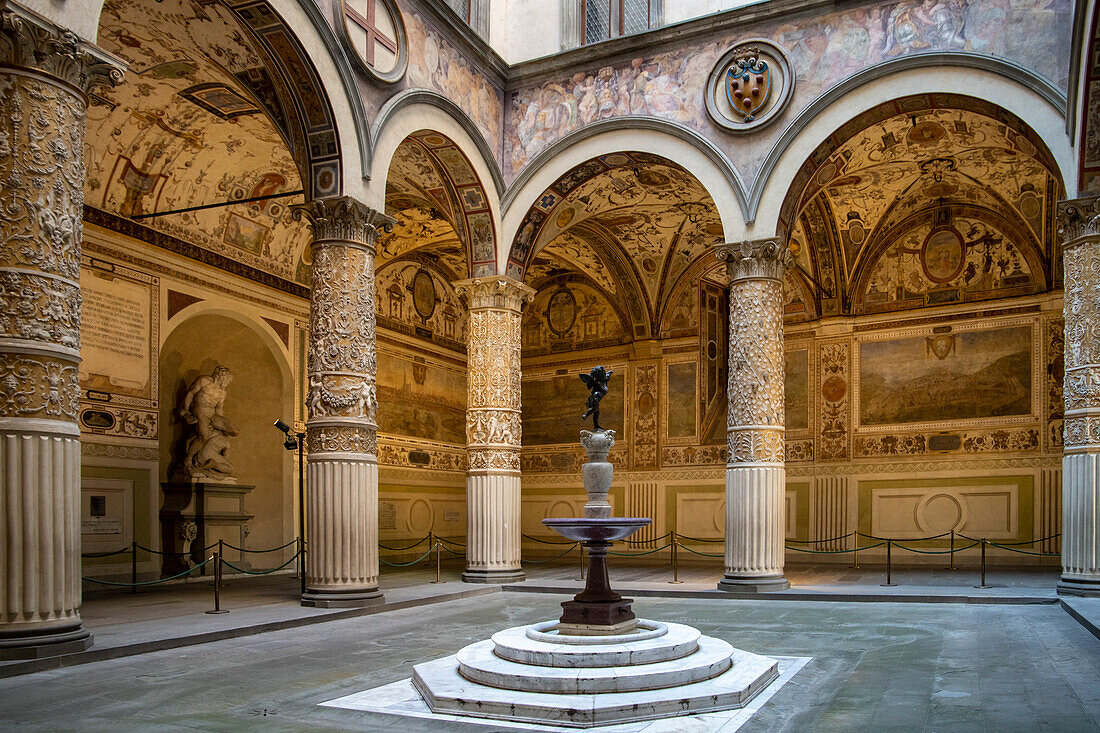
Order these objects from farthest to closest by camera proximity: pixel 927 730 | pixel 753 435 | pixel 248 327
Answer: pixel 248 327 → pixel 753 435 → pixel 927 730

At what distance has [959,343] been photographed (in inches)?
746

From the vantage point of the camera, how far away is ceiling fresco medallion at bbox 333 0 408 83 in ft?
40.6

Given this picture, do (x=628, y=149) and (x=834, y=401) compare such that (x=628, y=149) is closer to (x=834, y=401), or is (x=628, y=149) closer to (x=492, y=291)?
(x=492, y=291)

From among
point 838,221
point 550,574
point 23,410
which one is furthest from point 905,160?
point 23,410

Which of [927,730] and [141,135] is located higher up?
[141,135]

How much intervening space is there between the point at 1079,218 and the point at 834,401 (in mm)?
8290

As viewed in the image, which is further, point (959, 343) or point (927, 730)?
point (959, 343)

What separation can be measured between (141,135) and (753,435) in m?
10.7

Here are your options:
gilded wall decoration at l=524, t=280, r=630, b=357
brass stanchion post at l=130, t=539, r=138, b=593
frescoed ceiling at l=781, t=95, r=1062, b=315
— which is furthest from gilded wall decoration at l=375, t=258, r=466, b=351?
frescoed ceiling at l=781, t=95, r=1062, b=315

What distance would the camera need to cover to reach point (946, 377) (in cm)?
1891

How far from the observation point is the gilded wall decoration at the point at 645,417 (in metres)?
21.9

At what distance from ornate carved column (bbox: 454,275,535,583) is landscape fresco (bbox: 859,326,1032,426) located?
8264 millimetres

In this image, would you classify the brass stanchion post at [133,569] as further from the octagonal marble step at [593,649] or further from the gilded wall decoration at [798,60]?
the gilded wall decoration at [798,60]

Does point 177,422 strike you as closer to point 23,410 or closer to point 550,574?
point 550,574
